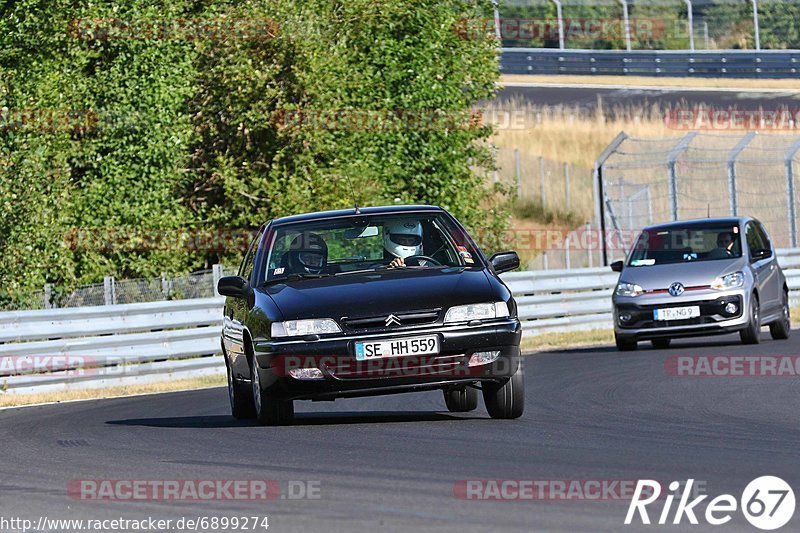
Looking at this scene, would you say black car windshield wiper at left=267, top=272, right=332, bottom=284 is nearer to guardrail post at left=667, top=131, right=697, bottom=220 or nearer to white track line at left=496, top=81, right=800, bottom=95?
guardrail post at left=667, top=131, right=697, bottom=220

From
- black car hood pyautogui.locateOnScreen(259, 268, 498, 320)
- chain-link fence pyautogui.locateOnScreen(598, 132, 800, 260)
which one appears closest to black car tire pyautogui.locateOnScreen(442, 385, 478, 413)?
black car hood pyautogui.locateOnScreen(259, 268, 498, 320)

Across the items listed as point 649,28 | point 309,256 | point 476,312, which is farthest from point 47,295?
point 649,28

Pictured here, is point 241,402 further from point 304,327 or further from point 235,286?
point 304,327

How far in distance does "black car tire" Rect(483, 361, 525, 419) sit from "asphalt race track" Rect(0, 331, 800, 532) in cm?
14

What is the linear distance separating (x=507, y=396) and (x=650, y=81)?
44996mm

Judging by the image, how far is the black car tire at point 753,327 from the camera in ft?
63.3

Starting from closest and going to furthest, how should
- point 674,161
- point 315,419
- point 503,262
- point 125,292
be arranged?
point 503,262 < point 315,419 < point 125,292 < point 674,161

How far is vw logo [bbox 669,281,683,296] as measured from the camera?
1952 centimetres

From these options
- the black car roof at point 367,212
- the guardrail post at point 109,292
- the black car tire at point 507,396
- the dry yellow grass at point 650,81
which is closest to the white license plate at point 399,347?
the black car tire at point 507,396

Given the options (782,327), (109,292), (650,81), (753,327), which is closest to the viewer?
(753,327)

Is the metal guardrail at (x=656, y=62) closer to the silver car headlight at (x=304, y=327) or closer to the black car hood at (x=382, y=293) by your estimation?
the black car hood at (x=382, y=293)

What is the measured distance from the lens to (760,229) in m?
21.3

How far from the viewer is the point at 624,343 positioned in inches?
805

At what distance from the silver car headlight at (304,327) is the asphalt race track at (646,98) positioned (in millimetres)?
39859
